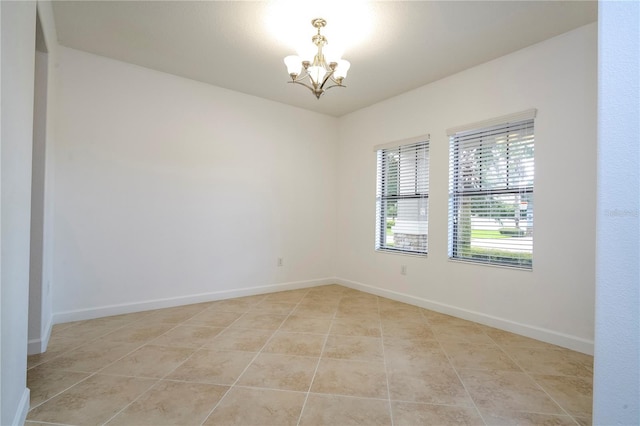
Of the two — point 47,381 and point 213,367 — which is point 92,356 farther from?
point 213,367

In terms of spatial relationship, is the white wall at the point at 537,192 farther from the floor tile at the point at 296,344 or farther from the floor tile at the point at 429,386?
the floor tile at the point at 296,344

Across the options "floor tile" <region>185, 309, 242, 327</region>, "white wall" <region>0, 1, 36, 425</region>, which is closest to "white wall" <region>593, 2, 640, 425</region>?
"white wall" <region>0, 1, 36, 425</region>

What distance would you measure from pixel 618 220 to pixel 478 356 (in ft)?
6.63

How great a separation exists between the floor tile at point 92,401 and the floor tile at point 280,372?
25.4 inches

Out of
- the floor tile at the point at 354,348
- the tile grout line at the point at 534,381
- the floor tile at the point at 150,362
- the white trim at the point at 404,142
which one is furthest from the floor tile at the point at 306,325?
the white trim at the point at 404,142

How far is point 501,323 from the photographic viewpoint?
314 centimetres

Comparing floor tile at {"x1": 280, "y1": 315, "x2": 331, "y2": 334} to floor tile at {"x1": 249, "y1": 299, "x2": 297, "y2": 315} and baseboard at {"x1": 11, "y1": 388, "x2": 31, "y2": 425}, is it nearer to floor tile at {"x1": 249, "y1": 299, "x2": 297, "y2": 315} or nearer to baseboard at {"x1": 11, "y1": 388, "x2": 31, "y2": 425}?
floor tile at {"x1": 249, "y1": 299, "x2": 297, "y2": 315}

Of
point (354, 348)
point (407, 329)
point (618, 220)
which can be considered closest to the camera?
point (618, 220)

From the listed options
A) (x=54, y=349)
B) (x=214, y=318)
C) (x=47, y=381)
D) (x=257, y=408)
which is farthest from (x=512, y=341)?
(x=54, y=349)

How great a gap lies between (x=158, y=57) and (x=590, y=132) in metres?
4.21

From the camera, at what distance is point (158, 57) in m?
3.36

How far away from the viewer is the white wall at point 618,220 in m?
0.88

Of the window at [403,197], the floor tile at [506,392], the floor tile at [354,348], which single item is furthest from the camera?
the window at [403,197]

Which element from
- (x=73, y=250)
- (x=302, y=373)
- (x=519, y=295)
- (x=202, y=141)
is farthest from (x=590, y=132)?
(x=73, y=250)
